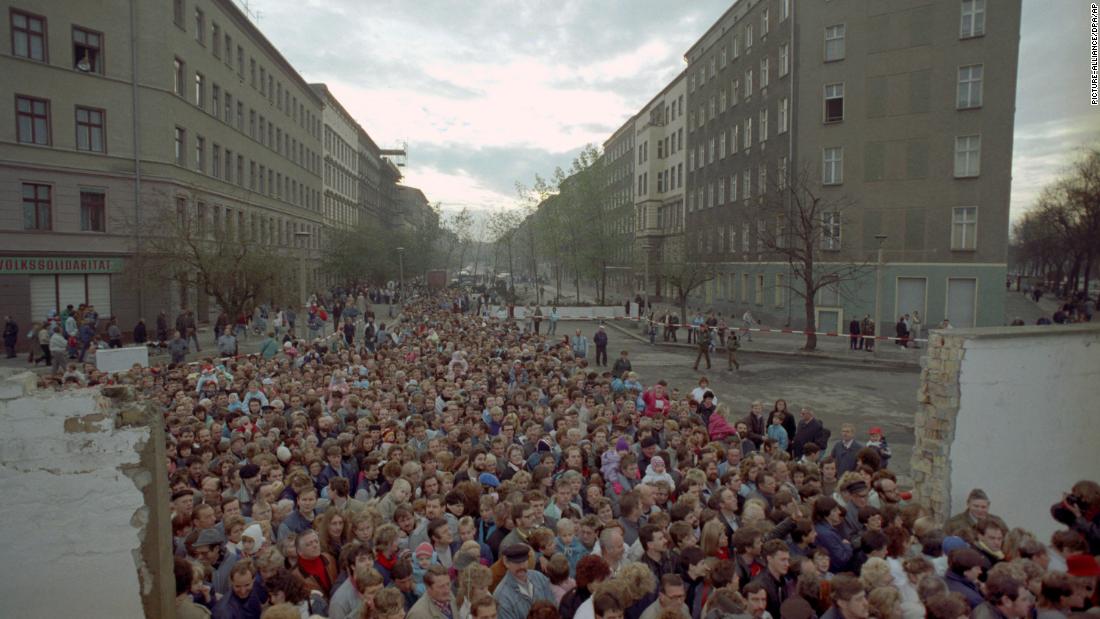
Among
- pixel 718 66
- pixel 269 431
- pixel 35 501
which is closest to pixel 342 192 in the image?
pixel 718 66

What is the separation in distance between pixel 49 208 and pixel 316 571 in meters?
29.2

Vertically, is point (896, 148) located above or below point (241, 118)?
below

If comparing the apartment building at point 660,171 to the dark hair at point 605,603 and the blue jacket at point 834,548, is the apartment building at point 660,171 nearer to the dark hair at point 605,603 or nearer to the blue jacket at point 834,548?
the blue jacket at point 834,548

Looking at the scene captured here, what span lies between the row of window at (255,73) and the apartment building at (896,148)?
28.7 meters

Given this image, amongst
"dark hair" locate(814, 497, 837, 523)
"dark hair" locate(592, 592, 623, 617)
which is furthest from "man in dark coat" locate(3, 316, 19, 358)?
→ "dark hair" locate(814, 497, 837, 523)

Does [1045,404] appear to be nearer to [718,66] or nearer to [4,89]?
[4,89]

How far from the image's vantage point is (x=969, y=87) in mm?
31375

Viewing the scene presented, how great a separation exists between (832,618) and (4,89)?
32.8 meters

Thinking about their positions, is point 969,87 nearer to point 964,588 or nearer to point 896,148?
point 896,148

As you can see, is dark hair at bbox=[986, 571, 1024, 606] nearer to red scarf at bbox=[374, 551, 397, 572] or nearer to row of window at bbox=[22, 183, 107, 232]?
red scarf at bbox=[374, 551, 397, 572]

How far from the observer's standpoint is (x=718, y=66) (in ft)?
155

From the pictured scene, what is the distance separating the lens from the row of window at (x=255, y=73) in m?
34.0

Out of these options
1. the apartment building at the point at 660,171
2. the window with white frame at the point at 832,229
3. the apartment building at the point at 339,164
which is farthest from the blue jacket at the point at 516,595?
the apartment building at the point at 339,164

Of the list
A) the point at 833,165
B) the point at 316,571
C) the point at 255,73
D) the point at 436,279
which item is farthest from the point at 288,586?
the point at 436,279
